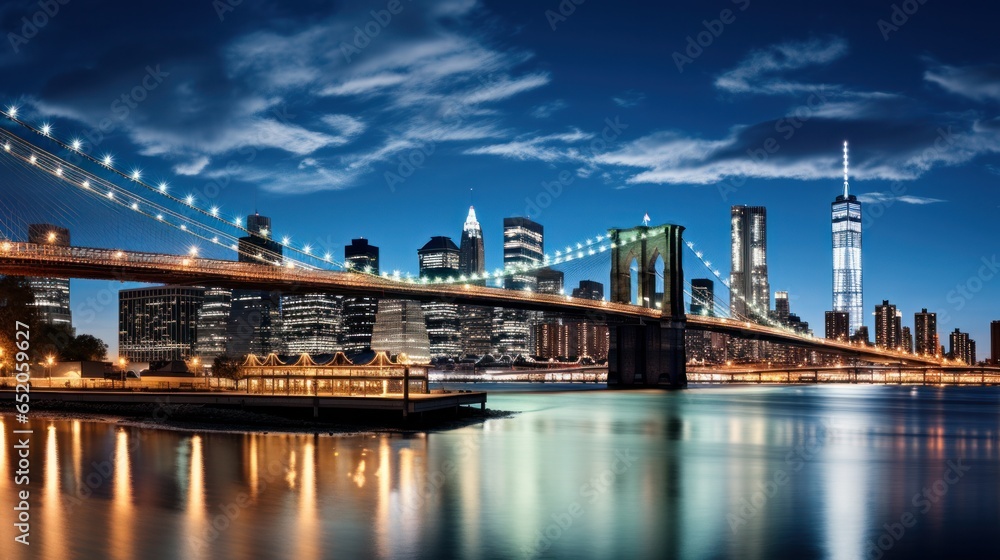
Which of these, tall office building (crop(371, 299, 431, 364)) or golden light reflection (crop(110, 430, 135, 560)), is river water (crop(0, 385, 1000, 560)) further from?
tall office building (crop(371, 299, 431, 364))

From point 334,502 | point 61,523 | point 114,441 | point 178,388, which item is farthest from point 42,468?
point 178,388

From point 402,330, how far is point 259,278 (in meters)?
103

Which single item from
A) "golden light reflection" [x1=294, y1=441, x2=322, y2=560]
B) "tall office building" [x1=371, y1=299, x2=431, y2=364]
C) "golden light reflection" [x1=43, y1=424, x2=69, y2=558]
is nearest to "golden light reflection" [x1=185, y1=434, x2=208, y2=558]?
"golden light reflection" [x1=294, y1=441, x2=322, y2=560]

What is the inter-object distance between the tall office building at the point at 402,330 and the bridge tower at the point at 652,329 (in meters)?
69.1

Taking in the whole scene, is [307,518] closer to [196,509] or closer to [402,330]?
[196,509]

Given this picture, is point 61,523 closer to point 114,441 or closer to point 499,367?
point 114,441

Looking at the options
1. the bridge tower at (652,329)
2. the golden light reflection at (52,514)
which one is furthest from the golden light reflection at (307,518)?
the bridge tower at (652,329)

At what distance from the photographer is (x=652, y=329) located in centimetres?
9206

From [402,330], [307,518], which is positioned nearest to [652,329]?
[307,518]

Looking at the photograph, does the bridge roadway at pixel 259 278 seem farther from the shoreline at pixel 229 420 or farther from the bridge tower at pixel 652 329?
the shoreline at pixel 229 420

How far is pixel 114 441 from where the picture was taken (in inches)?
1298

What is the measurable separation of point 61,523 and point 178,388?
34353 mm

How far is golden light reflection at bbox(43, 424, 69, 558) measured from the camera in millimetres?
15805

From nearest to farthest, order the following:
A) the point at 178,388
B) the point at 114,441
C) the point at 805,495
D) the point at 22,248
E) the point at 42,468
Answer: the point at 805,495
the point at 42,468
the point at 114,441
the point at 22,248
the point at 178,388
